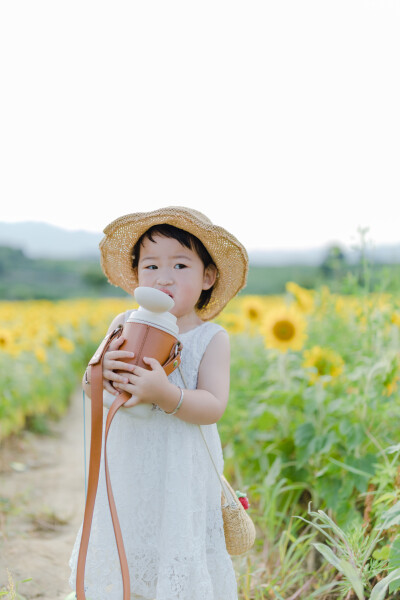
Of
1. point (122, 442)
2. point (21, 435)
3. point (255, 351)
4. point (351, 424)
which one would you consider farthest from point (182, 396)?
point (21, 435)

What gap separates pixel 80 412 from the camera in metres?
5.98

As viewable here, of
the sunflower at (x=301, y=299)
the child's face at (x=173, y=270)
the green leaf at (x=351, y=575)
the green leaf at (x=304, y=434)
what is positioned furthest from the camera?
the sunflower at (x=301, y=299)

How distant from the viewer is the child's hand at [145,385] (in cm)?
149

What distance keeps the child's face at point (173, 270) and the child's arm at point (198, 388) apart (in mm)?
158

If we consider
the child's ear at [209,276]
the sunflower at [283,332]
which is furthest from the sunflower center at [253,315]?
the child's ear at [209,276]

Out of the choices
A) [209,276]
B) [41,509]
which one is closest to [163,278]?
[209,276]

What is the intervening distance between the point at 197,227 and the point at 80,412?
4594 millimetres

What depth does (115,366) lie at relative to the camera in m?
1.53

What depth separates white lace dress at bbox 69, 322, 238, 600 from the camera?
1.62 meters

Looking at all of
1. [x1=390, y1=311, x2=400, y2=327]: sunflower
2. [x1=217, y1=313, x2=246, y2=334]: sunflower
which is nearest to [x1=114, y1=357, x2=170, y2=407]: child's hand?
[x1=390, y1=311, x2=400, y2=327]: sunflower

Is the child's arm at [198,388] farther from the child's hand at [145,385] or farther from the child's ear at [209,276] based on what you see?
the child's ear at [209,276]

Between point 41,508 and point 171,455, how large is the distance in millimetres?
1718

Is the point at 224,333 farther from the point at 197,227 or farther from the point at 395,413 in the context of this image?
the point at 395,413

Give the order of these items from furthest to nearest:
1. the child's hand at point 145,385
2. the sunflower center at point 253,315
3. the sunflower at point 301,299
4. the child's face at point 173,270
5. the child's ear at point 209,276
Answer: the sunflower center at point 253,315
the sunflower at point 301,299
the child's ear at point 209,276
the child's face at point 173,270
the child's hand at point 145,385
